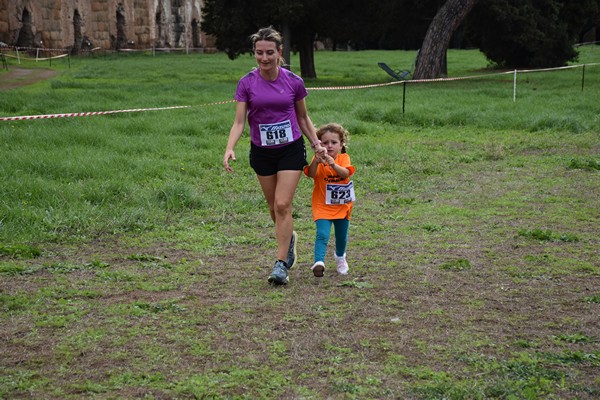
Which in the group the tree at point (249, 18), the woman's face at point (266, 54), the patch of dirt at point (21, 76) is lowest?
the woman's face at point (266, 54)

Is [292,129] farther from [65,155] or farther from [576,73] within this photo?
[576,73]

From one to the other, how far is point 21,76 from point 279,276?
27.7 metres

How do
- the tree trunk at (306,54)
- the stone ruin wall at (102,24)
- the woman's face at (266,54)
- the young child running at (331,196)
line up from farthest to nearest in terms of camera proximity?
the stone ruin wall at (102,24) → the tree trunk at (306,54) → the young child running at (331,196) → the woman's face at (266,54)

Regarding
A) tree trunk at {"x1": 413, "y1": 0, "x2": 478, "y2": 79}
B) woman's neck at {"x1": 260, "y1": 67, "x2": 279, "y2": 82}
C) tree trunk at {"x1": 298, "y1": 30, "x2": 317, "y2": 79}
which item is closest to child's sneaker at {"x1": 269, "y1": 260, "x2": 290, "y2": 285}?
woman's neck at {"x1": 260, "y1": 67, "x2": 279, "y2": 82}

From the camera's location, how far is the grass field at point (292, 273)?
4.46m

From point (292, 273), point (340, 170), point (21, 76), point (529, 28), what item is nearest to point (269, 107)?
point (340, 170)

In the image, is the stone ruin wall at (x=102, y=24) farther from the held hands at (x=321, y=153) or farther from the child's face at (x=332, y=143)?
the held hands at (x=321, y=153)

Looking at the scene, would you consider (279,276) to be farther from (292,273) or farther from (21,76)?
(21,76)

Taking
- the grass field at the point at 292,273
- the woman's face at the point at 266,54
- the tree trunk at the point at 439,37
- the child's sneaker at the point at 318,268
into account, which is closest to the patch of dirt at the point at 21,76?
the tree trunk at the point at 439,37

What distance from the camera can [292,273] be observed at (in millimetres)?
6781

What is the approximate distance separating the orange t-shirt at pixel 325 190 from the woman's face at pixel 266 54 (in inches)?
37.2

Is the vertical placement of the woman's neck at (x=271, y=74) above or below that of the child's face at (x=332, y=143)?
above

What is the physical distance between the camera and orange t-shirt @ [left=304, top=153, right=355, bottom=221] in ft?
21.8

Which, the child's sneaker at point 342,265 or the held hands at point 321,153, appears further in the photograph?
the child's sneaker at point 342,265
